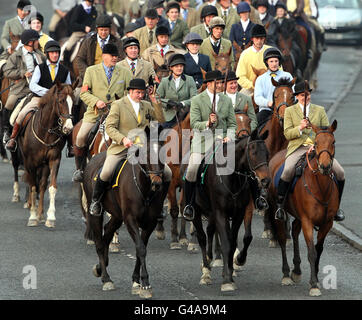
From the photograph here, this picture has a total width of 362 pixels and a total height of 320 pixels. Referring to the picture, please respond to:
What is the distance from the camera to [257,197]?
57.6ft

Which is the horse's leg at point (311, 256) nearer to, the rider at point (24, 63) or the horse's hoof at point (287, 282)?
the horse's hoof at point (287, 282)

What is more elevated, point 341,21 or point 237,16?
point 237,16

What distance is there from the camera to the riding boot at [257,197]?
1730 cm

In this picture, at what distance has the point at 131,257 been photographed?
1938cm

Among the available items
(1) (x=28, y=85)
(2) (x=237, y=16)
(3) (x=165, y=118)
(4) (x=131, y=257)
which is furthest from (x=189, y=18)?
(4) (x=131, y=257)

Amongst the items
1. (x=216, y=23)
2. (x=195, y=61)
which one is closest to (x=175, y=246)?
(x=195, y=61)

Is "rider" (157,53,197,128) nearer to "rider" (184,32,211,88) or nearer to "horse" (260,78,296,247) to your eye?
"rider" (184,32,211,88)

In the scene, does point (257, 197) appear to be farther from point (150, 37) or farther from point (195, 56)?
point (150, 37)

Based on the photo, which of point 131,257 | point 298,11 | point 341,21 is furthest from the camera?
point 341,21

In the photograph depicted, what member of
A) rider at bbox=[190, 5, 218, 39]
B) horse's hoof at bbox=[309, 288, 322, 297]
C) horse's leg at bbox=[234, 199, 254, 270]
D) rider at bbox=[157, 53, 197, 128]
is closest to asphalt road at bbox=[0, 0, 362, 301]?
horse's hoof at bbox=[309, 288, 322, 297]

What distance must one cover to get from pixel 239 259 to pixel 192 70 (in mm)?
5909

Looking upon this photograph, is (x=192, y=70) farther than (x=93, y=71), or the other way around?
(x=192, y=70)

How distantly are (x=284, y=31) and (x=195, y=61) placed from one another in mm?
7115
